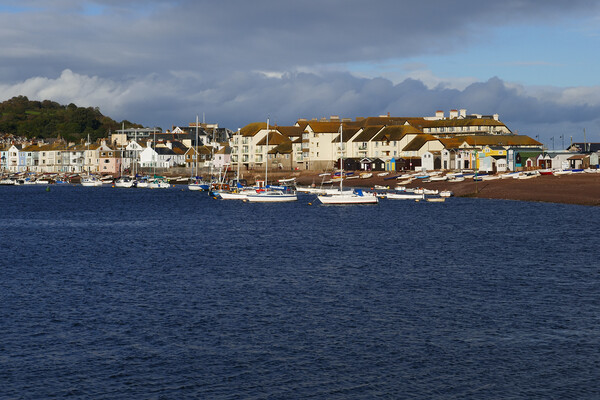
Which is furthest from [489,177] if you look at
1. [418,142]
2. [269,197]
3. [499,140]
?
[269,197]

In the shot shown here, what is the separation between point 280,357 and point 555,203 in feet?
300

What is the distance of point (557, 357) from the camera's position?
30.3m

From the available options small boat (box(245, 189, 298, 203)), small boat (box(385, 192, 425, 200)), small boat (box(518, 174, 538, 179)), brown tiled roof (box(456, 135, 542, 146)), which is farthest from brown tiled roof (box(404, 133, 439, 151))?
small boat (box(245, 189, 298, 203))

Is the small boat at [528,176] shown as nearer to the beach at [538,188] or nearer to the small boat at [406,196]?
the beach at [538,188]

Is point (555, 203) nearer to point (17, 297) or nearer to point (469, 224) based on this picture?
point (469, 224)

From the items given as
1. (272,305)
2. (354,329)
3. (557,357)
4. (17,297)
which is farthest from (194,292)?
(557,357)

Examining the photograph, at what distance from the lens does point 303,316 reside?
123 feet

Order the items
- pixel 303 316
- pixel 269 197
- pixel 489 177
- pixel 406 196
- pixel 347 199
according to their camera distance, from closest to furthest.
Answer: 1. pixel 303 316
2. pixel 347 199
3. pixel 269 197
4. pixel 406 196
5. pixel 489 177

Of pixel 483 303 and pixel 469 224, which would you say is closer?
pixel 483 303

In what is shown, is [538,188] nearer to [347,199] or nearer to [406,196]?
[406,196]

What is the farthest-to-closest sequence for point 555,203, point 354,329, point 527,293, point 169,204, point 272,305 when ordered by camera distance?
point 169,204 → point 555,203 → point 527,293 → point 272,305 → point 354,329

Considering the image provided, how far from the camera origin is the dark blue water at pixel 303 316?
27891mm

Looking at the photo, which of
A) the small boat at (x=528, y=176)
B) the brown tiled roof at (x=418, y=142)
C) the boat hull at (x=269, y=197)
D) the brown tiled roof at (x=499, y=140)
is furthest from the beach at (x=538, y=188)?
the brown tiled roof at (x=499, y=140)

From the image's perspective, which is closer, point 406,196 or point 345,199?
point 345,199
